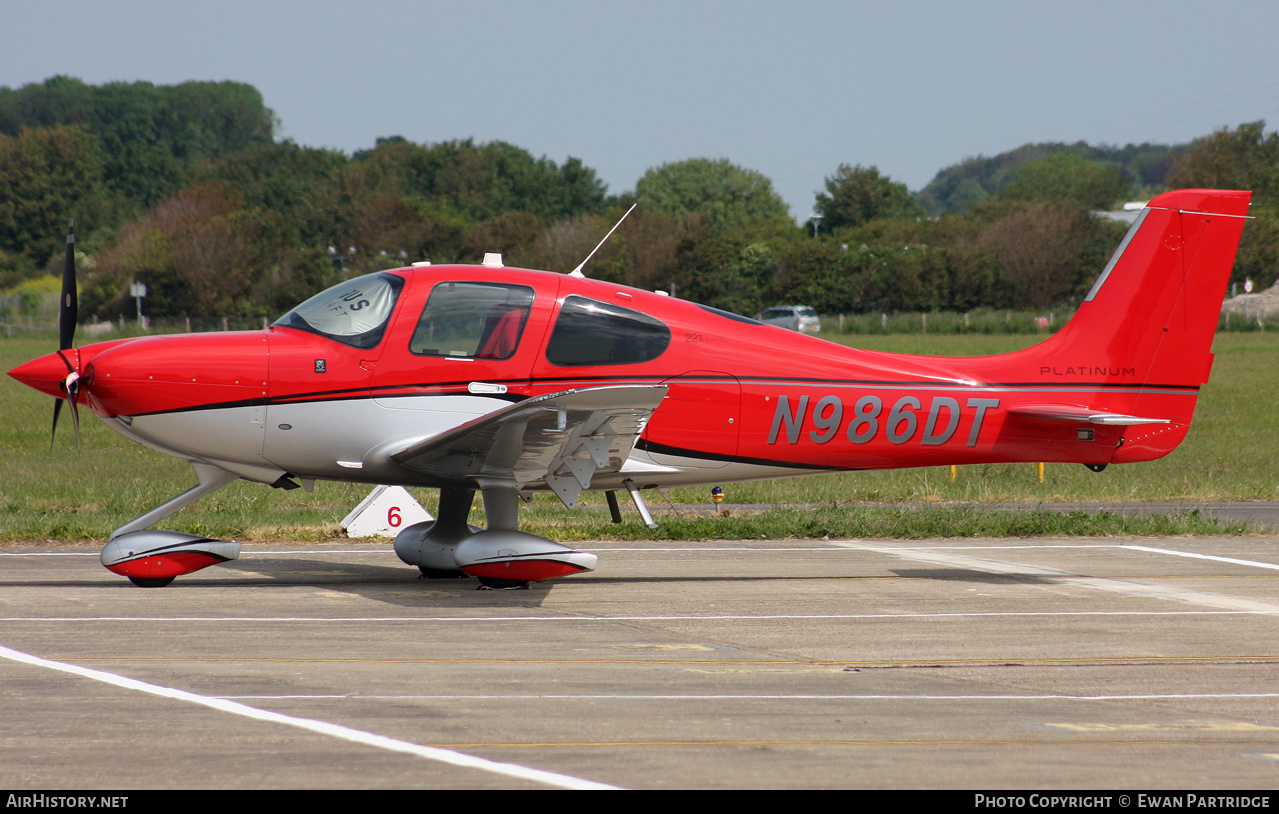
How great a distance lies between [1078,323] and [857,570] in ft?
9.85

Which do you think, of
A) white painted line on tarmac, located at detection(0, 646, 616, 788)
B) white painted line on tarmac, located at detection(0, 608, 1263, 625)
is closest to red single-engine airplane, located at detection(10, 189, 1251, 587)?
white painted line on tarmac, located at detection(0, 608, 1263, 625)

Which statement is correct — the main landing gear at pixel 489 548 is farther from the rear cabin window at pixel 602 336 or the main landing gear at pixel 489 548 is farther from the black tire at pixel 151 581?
the black tire at pixel 151 581

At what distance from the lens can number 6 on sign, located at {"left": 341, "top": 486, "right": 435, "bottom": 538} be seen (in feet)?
39.3

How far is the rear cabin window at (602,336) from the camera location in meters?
9.09

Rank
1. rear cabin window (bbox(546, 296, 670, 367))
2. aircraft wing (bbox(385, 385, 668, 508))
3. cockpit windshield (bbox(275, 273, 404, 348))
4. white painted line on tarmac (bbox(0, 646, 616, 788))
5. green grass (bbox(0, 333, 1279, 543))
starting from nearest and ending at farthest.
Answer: white painted line on tarmac (bbox(0, 646, 616, 788)) → aircraft wing (bbox(385, 385, 668, 508)) → cockpit windshield (bbox(275, 273, 404, 348)) → rear cabin window (bbox(546, 296, 670, 367)) → green grass (bbox(0, 333, 1279, 543))

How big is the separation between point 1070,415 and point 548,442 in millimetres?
4524

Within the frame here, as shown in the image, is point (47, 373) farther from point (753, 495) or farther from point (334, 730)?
point (753, 495)

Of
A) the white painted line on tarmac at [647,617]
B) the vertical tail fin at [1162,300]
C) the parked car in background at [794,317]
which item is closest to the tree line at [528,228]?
the parked car in background at [794,317]

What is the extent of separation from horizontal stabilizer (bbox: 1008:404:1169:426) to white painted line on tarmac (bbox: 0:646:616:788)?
21.1 ft

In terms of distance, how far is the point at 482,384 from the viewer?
29.5 feet

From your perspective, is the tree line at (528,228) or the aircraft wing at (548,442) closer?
the aircraft wing at (548,442)

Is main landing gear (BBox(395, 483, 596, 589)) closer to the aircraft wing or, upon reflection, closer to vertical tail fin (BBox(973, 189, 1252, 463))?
the aircraft wing

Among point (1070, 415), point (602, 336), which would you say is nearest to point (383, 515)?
point (602, 336)

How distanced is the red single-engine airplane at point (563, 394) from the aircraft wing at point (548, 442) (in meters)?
0.02
